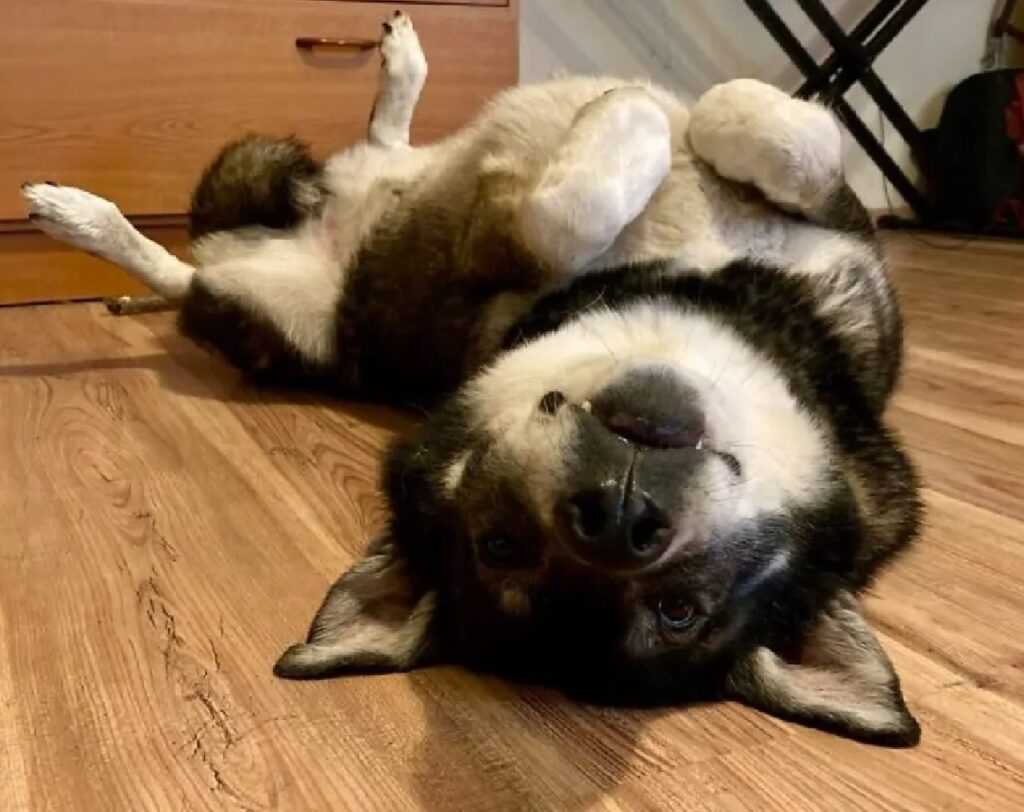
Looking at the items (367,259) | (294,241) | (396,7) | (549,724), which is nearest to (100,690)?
(549,724)

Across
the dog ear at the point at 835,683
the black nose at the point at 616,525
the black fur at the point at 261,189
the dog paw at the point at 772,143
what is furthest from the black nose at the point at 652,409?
the black fur at the point at 261,189

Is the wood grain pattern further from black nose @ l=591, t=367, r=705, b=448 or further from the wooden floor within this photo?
black nose @ l=591, t=367, r=705, b=448

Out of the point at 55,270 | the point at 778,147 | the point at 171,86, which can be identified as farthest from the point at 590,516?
the point at 55,270

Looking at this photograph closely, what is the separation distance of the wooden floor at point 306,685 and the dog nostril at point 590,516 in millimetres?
321

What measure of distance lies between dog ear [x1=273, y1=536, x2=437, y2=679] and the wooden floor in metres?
0.03

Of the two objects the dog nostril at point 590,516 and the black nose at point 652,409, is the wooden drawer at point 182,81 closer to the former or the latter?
the black nose at point 652,409

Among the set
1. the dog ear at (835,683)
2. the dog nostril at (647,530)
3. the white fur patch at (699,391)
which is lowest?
the dog ear at (835,683)

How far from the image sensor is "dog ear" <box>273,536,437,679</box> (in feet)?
5.07

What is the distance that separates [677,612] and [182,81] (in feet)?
10.1

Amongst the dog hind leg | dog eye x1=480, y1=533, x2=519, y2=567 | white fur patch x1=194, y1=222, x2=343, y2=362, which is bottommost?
white fur patch x1=194, y1=222, x2=343, y2=362

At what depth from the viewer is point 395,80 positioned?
3.15m

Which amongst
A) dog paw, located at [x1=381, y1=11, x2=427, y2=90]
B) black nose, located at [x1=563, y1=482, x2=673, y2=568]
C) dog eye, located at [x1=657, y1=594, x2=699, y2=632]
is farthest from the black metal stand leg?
black nose, located at [x1=563, y1=482, x2=673, y2=568]

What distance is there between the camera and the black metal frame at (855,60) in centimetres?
514

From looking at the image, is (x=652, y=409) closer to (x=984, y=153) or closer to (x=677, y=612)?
(x=677, y=612)
